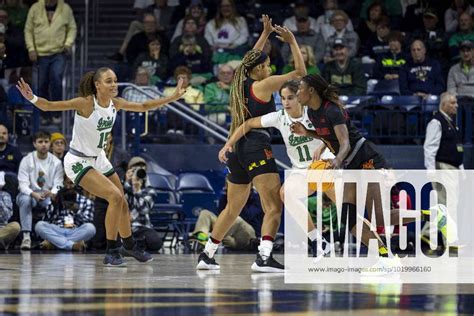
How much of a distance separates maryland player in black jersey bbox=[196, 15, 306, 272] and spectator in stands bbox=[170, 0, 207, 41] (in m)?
8.98

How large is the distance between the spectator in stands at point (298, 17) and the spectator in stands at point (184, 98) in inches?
97.3

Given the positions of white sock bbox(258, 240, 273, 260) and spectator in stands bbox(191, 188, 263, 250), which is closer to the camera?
white sock bbox(258, 240, 273, 260)

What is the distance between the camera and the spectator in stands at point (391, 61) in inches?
785

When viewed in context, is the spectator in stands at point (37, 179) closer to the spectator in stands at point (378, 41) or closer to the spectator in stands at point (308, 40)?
the spectator in stands at point (308, 40)

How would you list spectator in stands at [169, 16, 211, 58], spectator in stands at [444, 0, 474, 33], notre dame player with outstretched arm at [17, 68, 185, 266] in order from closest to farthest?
notre dame player with outstretched arm at [17, 68, 185, 266] < spectator in stands at [169, 16, 211, 58] < spectator in stands at [444, 0, 474, 33]

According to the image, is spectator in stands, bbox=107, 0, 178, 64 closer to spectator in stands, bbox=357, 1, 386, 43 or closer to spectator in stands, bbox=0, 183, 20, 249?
spectator in stands, bbox=357, 1, 386, 43

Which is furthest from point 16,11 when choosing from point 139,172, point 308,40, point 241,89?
point 241,89

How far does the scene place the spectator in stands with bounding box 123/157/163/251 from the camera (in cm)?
1661

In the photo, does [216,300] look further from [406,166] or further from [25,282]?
[406,166]

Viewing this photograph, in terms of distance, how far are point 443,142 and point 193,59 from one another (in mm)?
5241

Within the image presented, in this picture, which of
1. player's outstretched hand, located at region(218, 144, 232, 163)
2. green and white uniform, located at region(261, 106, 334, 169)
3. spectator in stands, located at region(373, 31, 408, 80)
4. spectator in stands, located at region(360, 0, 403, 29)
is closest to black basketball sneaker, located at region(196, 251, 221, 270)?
player's outstretched hand, located at region(218, 144, 232, 163)

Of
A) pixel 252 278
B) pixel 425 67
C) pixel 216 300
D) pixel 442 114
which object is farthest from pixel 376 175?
pixel 425 67

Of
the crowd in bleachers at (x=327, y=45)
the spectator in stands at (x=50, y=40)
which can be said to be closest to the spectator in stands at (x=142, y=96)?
the crowd in bleachers at (x=327, y=45)

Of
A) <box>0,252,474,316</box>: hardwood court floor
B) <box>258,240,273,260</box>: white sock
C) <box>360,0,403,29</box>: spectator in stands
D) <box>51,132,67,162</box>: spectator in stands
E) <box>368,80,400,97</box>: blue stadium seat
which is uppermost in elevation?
<box>360,0,403,29</box>: spectator in stands
